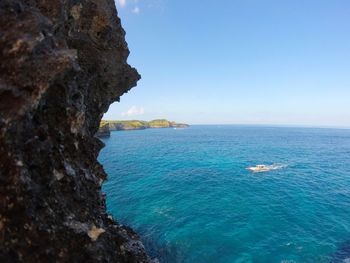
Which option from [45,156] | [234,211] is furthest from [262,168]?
[45,156]

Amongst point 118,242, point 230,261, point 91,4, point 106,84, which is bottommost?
point 230,261

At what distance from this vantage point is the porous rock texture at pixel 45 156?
31.0ft

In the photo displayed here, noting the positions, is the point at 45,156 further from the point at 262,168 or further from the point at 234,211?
the point at 262,168

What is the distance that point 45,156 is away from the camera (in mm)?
10891

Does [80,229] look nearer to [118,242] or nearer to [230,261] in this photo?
[118,242]

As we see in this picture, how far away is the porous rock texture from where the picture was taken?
9461mm

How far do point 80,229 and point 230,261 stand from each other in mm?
22612

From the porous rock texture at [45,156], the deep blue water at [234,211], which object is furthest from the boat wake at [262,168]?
the porous rock texture at [45,156]

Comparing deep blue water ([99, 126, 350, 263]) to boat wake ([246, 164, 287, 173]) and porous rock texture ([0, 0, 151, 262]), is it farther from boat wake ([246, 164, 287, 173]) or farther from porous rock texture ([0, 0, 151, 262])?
porous rock texture ([0, 0, 151, 262])

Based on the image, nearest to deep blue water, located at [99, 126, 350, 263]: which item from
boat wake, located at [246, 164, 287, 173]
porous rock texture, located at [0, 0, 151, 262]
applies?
boat wake, located at [246, 164, 287, 173]

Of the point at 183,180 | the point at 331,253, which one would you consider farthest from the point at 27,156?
the point at 183,180

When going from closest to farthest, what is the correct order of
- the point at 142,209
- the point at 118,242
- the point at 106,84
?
the point at 118,242
the point at 106,84
the point at 142,209

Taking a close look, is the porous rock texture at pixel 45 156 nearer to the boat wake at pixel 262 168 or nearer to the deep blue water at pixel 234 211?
the deep blue water at pixel 234 211

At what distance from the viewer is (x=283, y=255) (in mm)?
30406
